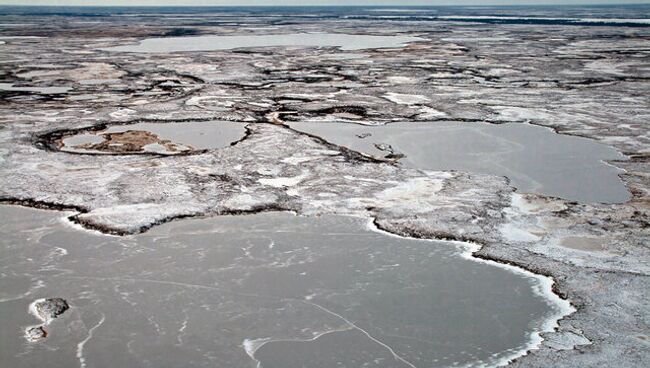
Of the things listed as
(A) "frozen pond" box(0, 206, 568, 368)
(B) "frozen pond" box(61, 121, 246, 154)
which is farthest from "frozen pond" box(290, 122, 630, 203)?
(A) "frozen pond" box(0, 206, 568, 368)

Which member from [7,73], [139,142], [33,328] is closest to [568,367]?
[33,328]

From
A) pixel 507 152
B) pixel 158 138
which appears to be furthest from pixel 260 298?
pixel 158 138

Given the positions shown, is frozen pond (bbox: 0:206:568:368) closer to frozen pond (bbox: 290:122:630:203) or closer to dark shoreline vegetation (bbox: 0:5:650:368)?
dark shoreline vegetation (bbox: 0:5:650:368)

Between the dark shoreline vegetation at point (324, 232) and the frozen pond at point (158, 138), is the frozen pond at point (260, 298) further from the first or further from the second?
the frozen pond at point (158, 138)

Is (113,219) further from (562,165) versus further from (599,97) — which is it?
(599,97)

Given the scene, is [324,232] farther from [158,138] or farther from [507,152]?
[158,138]

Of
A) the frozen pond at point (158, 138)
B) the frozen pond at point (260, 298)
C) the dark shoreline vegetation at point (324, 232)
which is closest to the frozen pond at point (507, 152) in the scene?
the dark shoreline vegetation at point (324, 232)
